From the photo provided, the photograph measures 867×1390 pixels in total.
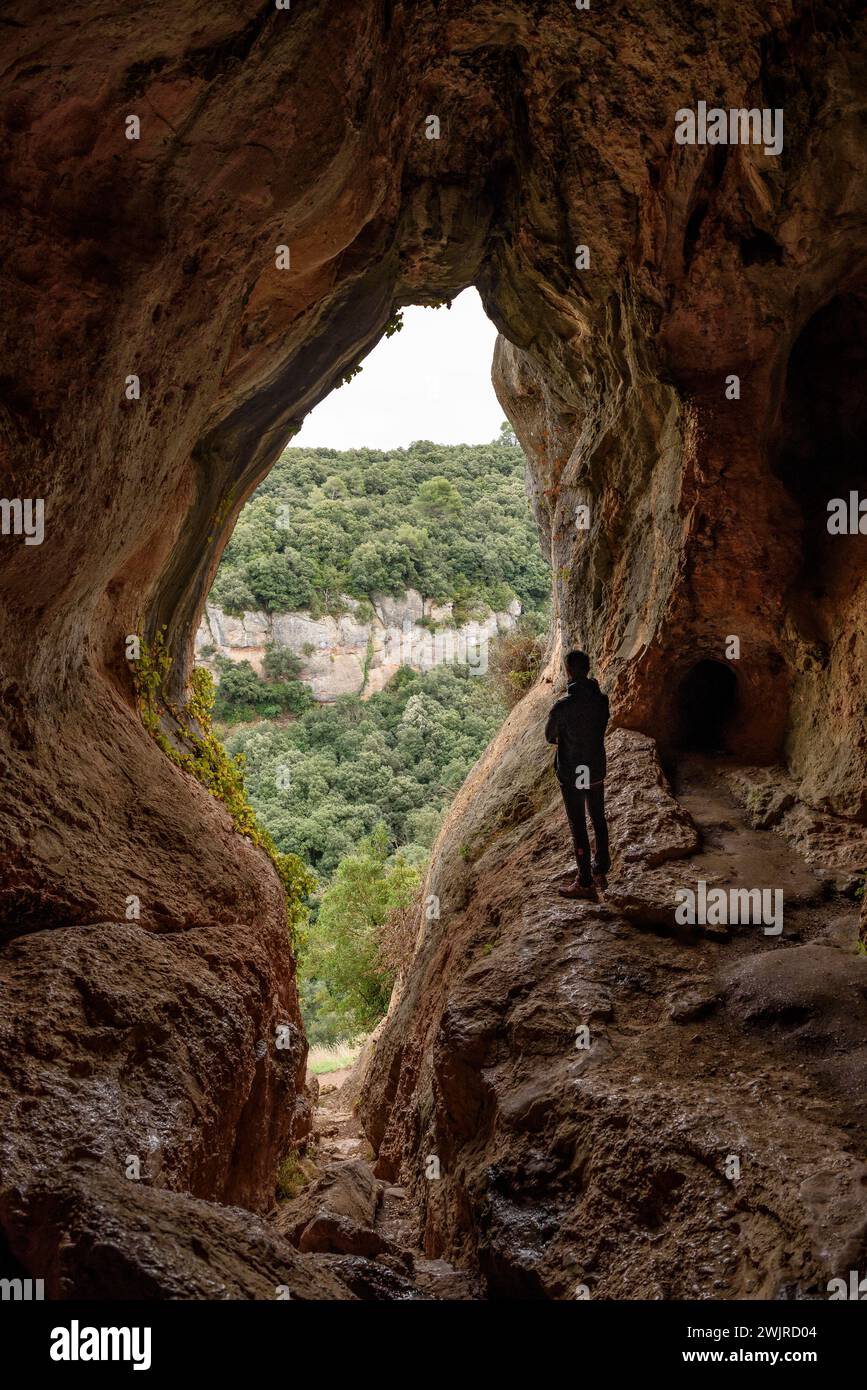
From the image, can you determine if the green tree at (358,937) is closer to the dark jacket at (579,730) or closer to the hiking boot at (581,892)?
the hiking boot at (581,892)

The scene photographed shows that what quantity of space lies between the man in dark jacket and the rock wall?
36276 millimetres

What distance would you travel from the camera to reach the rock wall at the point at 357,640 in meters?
44.5

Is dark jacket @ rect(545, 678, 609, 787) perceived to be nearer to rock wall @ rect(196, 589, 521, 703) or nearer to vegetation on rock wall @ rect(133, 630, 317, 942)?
vegetation on rock wall @ rect(133, 630, 317, 942)

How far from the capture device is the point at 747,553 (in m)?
8.78

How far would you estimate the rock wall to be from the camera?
1752 inches

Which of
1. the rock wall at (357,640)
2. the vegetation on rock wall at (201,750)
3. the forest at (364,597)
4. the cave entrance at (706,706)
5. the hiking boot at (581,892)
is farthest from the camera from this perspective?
the rock wall at (357,640)

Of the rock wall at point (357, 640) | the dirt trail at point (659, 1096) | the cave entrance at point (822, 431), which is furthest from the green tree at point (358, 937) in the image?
the rock wall at point (357, 640)

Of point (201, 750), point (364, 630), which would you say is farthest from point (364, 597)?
point (201, 750)

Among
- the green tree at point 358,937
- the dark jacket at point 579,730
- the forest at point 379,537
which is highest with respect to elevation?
the forest at point 379,537

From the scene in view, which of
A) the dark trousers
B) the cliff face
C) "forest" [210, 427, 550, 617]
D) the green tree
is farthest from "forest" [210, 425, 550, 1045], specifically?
the dark trousers

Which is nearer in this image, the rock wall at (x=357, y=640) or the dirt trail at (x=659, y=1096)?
the dirt trail at (x=659, y=1096)
